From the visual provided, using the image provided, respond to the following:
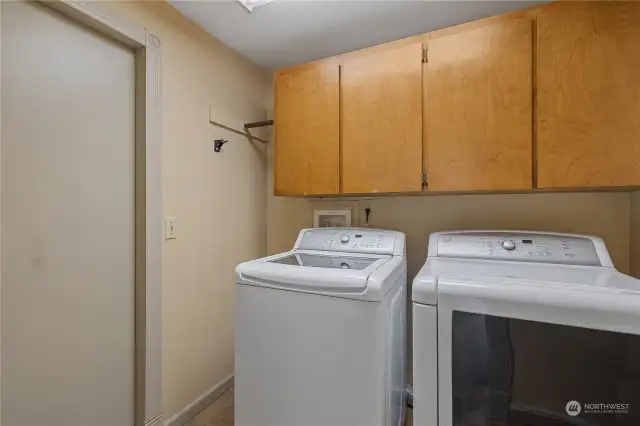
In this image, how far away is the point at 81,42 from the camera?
131 cm

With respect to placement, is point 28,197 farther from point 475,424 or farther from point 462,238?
point 462,238

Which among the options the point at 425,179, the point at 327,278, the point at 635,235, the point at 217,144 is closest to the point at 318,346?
the point at 327,278

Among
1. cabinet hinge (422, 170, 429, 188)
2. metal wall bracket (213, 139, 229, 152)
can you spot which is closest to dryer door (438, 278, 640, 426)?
cabinet hinge (422, 170, 429, 188)

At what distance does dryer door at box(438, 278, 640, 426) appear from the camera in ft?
2.69

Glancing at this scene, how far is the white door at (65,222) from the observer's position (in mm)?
1117

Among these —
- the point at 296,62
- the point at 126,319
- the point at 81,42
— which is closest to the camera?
the point at 81,42

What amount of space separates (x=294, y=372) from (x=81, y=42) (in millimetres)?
1628

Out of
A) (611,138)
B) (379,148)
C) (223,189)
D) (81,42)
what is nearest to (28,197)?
(81,42)

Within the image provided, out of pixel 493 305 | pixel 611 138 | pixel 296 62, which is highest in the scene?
pixel 296 62

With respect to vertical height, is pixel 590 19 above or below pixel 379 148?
above

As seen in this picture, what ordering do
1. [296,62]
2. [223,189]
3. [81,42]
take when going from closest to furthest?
1. [81,42]
2. [223,189]
3. [296,62]

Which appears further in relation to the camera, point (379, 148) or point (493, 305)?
point (379, 148)

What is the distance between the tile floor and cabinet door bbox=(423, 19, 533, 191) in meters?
1.40

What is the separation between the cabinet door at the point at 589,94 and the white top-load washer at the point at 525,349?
1.46 ft
